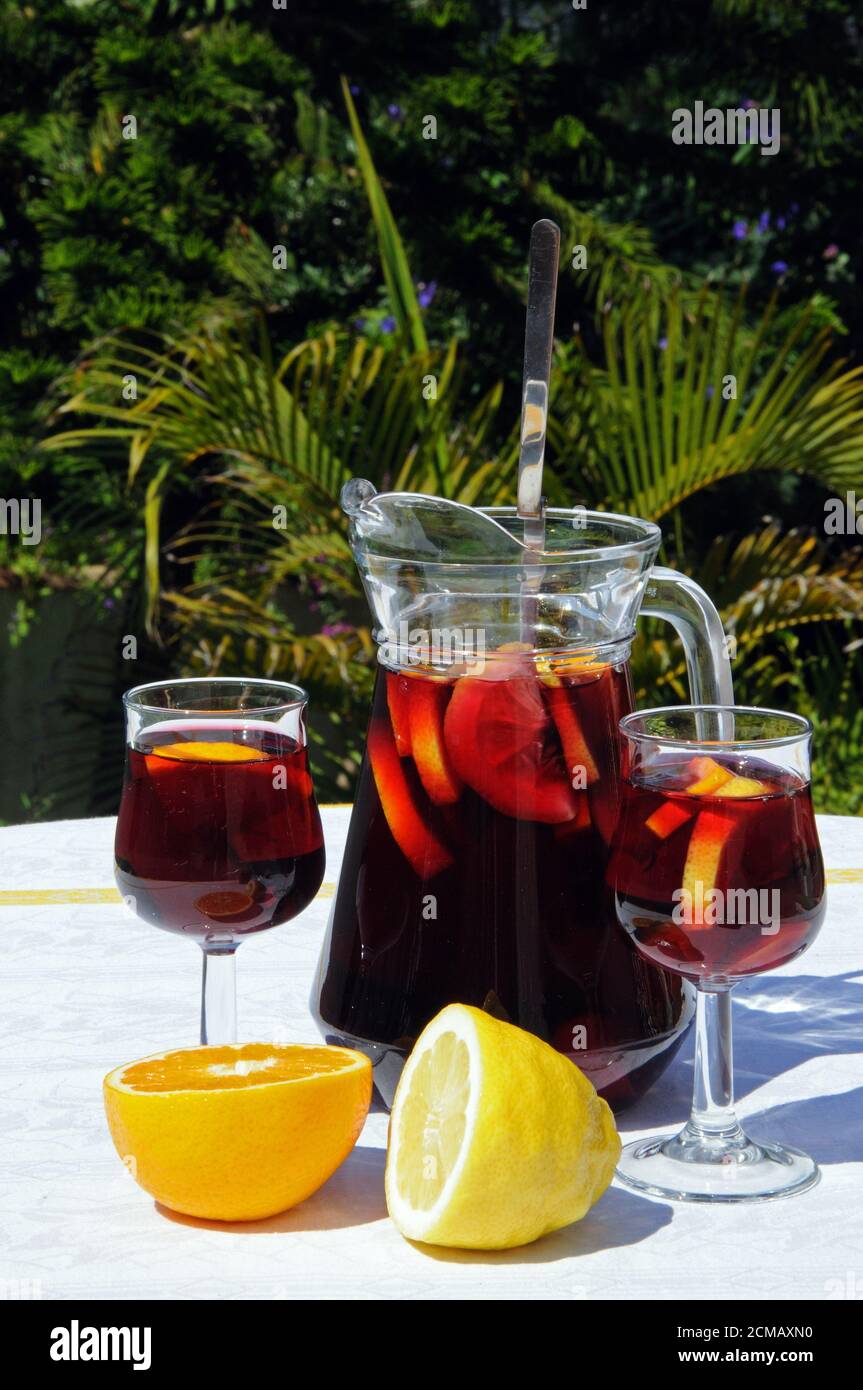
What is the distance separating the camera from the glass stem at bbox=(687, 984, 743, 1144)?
889 millimetres

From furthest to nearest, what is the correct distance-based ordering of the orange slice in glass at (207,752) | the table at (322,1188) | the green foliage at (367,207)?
the green foliage at (367,207)
the orange slice in glass at (207,752)
the table at (322,1188)

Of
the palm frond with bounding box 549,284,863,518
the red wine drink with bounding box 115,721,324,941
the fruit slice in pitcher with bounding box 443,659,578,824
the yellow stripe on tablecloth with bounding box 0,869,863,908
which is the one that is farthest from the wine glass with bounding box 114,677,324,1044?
the palm frond with bounding box 549,284,863,518

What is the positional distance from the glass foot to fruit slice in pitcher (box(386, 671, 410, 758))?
0.26 meters

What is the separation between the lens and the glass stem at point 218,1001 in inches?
38.2

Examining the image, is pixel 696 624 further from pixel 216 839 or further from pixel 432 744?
pixel 216 839

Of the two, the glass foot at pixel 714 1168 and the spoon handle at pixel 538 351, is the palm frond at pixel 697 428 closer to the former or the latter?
the spoon handle at pixel 538 351

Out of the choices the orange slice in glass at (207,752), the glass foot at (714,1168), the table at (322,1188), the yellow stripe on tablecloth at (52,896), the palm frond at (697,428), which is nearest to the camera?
the table at (322,1188)

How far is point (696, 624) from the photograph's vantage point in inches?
40.3

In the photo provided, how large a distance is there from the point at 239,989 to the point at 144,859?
0.28 m

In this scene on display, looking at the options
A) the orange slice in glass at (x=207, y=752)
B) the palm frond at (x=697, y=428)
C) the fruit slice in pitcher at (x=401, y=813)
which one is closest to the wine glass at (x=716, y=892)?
the fruit slice in pitcher at (x=401, y=813)

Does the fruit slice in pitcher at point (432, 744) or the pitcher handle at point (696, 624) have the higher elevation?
the pitcher handle at point (696, 624)

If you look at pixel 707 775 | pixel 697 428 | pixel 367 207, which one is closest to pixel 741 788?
pixel 707 775

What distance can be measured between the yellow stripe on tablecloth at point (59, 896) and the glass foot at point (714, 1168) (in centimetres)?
52

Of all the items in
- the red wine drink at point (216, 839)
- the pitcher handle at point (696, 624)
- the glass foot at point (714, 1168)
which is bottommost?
the glass foot at point (714, 1168)
